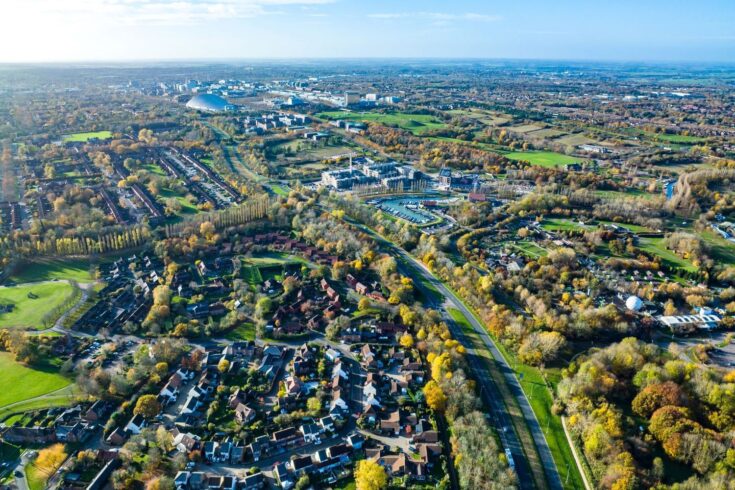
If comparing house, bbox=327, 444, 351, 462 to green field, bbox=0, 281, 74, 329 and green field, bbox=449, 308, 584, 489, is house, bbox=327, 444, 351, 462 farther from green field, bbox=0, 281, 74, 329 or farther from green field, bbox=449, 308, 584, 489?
green field, bbox=0, 281, 74, 329

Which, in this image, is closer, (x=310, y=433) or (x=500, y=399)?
(x=310, y=433)

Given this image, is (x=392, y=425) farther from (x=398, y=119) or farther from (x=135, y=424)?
(x=398, y=119)

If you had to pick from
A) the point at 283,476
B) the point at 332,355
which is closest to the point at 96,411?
the point at 283,476

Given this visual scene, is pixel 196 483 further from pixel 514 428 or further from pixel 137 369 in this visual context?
pixel 514 428

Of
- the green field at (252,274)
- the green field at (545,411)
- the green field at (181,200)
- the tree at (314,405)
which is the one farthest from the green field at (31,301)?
the green field at (545,411)

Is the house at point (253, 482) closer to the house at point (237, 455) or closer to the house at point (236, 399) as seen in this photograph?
the house at point (237, 455)
